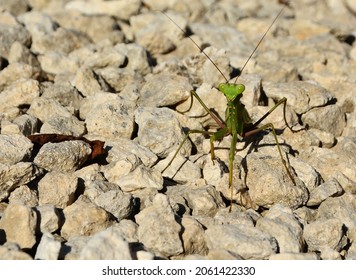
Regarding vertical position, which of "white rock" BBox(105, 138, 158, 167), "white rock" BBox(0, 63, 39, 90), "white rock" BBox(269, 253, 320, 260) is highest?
"white rock" BBox(269, 253, 320, 260)

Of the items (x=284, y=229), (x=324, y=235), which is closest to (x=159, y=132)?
(x=284, y=229)

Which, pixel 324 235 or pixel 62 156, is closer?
pixel 324 235

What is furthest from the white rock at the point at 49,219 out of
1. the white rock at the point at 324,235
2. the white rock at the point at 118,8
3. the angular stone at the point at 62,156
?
the white rock at the point at 118,8

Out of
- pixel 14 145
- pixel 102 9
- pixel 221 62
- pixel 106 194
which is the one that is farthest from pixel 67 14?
pixel 106 194

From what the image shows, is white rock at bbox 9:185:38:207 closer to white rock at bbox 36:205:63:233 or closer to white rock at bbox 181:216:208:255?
white rock at bbox 36:205:63:233

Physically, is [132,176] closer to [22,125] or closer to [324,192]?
A: [22,125]

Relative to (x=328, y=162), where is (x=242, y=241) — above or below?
→ above

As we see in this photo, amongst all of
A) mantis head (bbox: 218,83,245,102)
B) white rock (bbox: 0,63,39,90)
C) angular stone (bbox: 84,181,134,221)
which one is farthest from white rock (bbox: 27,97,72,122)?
mantis head (bbox: 218,83,245,102)

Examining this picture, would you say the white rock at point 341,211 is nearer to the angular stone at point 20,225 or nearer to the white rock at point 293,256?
the white rock at point 293,256

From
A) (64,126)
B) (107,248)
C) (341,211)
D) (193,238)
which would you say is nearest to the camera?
(107,248)
